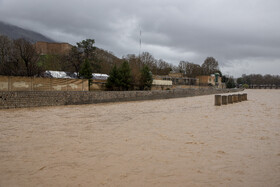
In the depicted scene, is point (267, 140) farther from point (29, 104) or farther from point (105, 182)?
point (29, 104)

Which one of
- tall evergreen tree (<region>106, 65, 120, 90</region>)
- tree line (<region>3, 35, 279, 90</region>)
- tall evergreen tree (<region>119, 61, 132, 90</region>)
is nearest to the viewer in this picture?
tree line (<region>3, 35, 279, 90</region>)

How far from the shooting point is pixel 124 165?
6.11 m

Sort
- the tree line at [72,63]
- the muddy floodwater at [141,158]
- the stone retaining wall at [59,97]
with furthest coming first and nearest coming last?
1. the tree line at [72,63]
2. the stone retaining wall at [59,97]
3. the muddy floodwater at [141,158]

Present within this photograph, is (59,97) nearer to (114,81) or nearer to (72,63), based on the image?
(114,81)

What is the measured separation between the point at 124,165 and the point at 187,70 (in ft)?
380

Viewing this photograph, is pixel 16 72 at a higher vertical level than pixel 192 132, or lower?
higher

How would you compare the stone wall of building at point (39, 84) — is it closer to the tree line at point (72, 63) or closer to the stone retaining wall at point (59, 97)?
the stone retaining wall at point (59, 97)

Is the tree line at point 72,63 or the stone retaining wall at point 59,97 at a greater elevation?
the tree line at point 72,63

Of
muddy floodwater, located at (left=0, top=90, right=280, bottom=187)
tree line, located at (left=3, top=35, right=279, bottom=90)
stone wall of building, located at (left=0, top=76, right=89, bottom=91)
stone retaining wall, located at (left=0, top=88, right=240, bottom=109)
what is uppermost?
tree line, located at (left=3, top=35, right=279, bottom=90)

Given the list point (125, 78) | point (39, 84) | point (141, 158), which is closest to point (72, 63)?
point (125, 78)

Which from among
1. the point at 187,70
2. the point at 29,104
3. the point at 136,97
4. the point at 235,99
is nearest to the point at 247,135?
the point at 235,99

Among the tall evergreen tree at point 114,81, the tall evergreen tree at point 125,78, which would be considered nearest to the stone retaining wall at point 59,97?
the tall evergreen tree at point 125,78

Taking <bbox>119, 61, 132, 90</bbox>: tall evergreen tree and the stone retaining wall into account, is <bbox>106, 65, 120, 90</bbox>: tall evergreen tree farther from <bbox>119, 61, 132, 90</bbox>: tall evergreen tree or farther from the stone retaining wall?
the stone retaining wall

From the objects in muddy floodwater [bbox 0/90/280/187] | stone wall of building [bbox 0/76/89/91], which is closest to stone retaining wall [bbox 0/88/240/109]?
stone wall of building [bbox 0/76/89/91]
